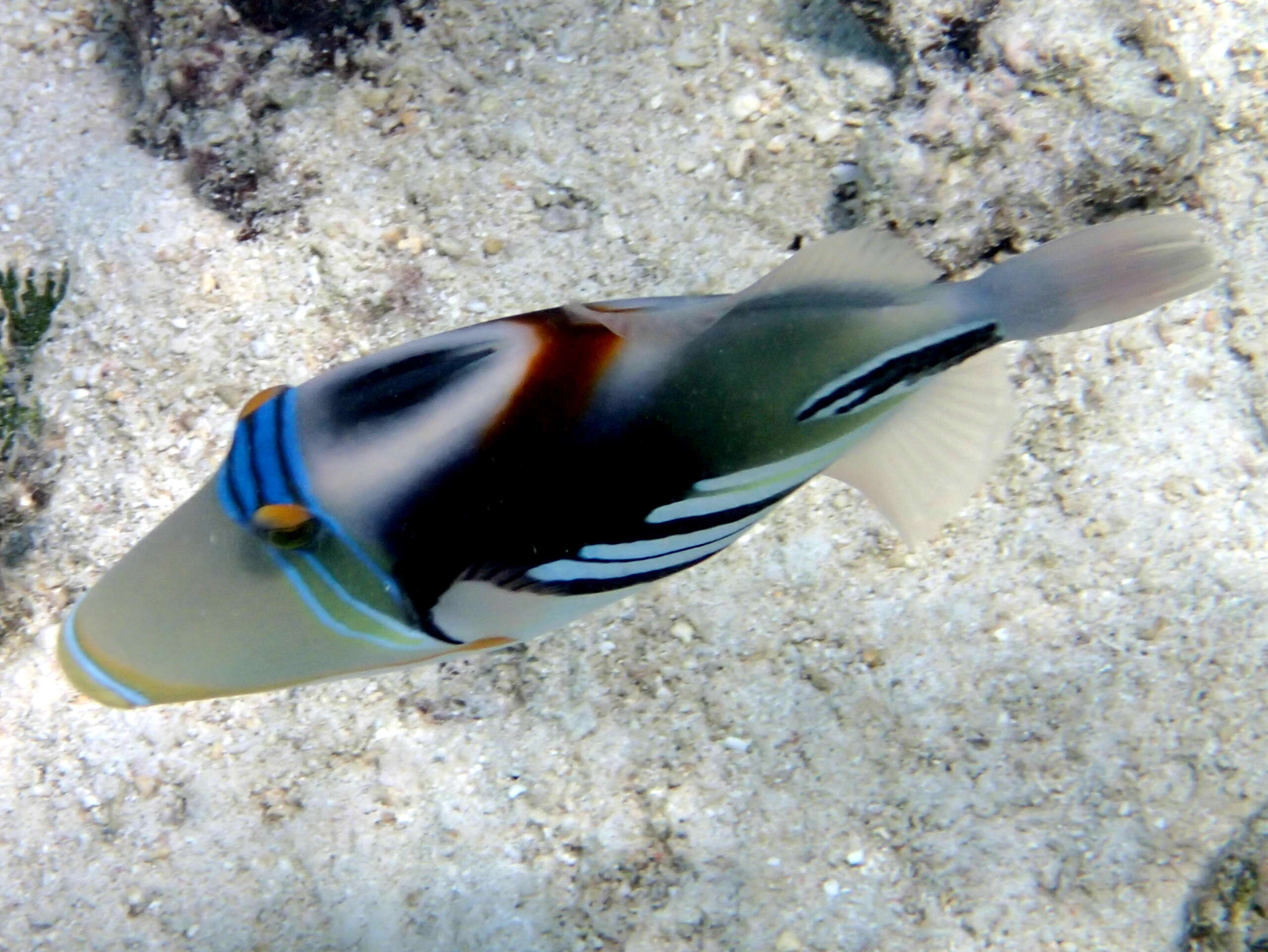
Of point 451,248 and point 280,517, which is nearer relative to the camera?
point 280,517

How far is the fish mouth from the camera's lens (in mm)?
1156

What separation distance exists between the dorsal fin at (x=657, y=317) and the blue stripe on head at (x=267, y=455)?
45 cm

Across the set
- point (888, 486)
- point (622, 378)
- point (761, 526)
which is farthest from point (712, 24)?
point (622, 378)

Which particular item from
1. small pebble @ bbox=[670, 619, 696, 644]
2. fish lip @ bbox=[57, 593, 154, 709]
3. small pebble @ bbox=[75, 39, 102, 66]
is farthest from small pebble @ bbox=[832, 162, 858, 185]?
small pebble @ bbox=[75, 39, 102, 66]

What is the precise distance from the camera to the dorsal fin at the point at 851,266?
1.38 meters

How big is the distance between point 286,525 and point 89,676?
0.39 meters

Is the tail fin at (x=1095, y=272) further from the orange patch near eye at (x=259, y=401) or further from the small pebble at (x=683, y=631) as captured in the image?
the small pebble at (x=683, y=631)

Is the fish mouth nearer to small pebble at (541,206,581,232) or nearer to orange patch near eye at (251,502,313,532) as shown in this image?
orange patch near eye at (251,502,313,532)

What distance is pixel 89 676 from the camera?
46.7 inches

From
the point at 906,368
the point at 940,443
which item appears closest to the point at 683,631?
the point at 940,443

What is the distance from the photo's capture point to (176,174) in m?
2.79

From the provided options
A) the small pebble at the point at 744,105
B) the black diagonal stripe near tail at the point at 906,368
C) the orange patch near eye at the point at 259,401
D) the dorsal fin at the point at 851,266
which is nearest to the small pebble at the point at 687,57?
the small pebble at the point at 744,105

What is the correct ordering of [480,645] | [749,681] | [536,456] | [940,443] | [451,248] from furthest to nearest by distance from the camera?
1. [451,248]
2. [749,681]
3. [940,443]
4. [480,645]
5. [536,456]

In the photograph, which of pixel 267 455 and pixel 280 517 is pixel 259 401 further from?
pixel 280 517
